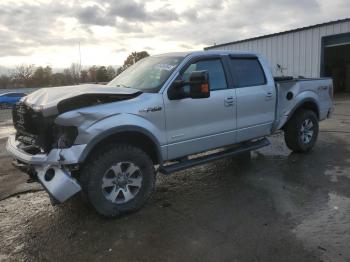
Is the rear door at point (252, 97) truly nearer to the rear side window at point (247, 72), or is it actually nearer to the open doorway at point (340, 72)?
the rear side window at point (247, 72)

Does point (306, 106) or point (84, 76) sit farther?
point (84, 76)

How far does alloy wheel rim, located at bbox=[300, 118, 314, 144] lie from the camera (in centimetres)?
699

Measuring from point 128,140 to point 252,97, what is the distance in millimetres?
2240

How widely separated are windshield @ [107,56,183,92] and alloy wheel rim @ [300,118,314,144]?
319cm

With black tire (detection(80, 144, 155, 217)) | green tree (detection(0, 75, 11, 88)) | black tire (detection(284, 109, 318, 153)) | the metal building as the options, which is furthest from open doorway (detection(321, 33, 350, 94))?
green tree (detection(0, 75, 11, 88))

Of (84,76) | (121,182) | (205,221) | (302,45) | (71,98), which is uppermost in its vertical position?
(302,45)

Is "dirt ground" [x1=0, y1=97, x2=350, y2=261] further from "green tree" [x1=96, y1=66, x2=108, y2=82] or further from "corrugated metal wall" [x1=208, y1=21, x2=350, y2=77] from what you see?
"green tree" [x1=96, y1=66, x2=108, y2=82]

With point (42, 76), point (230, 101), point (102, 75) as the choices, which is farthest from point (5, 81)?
point (230, 101)

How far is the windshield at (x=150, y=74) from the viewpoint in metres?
4.80

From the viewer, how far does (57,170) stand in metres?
3.92

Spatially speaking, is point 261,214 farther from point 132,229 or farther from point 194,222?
point 132,229

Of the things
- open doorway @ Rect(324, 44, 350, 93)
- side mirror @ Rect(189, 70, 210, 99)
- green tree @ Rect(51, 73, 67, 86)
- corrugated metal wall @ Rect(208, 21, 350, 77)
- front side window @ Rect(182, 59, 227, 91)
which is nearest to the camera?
side mirror @ Rect(189, 70, 210, 99)

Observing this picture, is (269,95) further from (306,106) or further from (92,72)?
(92,72)

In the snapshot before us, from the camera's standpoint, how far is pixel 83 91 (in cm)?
432
